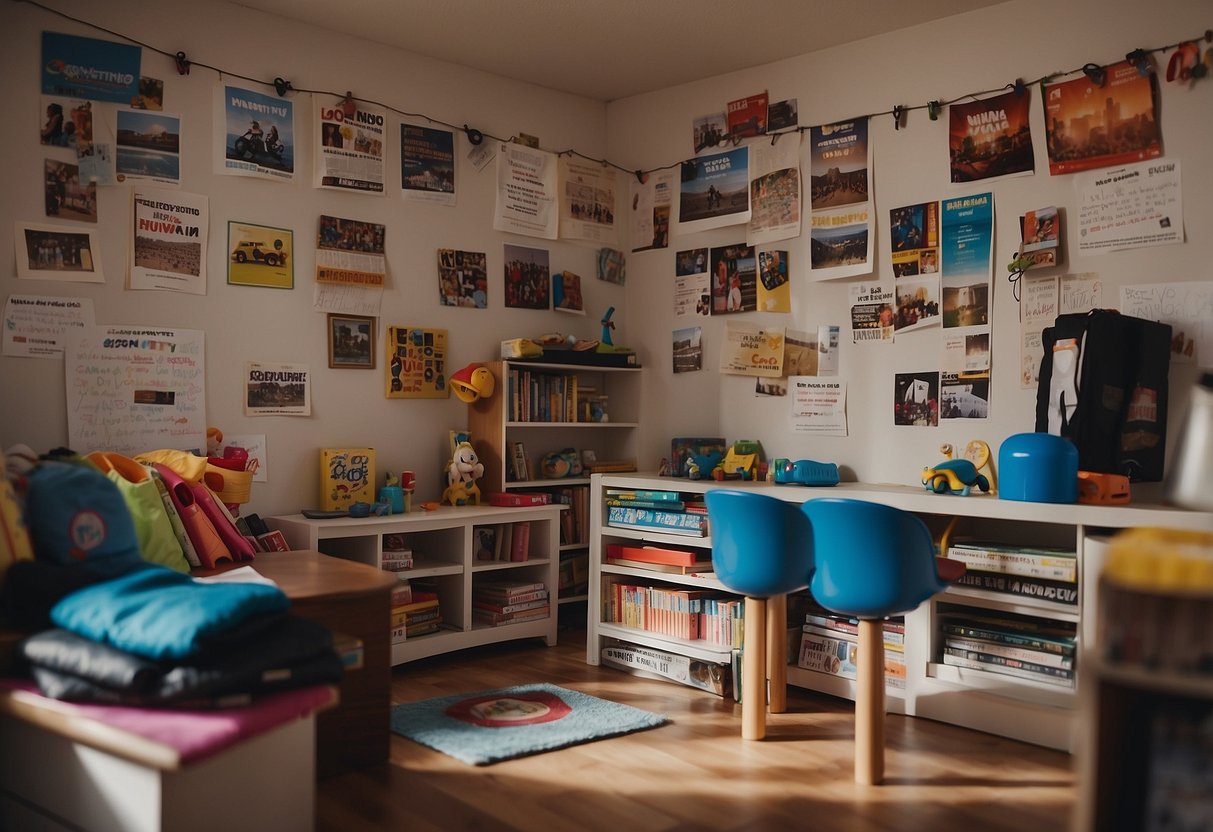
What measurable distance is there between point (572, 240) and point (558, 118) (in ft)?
1.99

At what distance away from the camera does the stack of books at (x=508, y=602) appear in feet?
13.8

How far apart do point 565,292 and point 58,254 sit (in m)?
2.23

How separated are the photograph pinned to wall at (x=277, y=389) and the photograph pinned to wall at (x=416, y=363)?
385mm

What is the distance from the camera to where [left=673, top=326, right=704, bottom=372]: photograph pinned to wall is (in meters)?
4.68

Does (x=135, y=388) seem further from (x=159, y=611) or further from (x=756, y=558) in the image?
(x=756, y=558)

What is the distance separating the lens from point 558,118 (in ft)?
16.0

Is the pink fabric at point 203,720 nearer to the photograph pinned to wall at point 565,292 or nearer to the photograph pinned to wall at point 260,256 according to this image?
the photograph pinned to wall at point 260,256

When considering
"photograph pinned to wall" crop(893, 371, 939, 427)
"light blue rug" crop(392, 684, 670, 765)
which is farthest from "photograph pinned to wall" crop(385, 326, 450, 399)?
"photograph pinned to wall" crop(893, 371, 939, 427)

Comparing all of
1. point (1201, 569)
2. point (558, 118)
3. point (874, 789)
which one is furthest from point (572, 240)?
point (1201, 569)

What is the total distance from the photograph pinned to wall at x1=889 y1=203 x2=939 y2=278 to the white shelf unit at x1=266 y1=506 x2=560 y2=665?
1797 mm

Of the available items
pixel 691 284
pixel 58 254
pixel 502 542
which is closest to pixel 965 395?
pixel 691 284

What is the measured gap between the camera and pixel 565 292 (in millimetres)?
4848

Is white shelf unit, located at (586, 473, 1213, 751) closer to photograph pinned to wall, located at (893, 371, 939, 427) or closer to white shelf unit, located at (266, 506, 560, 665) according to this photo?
photograph pinned to wall, located at (893, 371, 939, 427)

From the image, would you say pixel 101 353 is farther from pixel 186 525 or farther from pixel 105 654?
pixel 105 654
